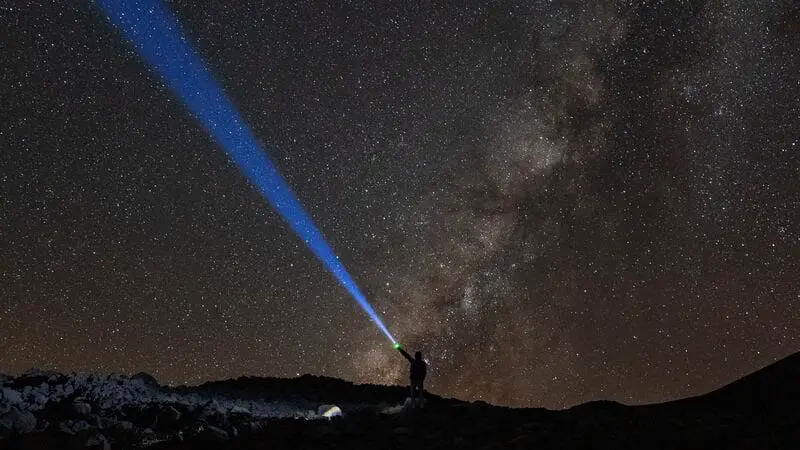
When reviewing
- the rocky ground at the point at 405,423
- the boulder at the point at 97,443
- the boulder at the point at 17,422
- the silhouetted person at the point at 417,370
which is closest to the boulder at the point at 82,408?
the rocky ground at the point at 405,423

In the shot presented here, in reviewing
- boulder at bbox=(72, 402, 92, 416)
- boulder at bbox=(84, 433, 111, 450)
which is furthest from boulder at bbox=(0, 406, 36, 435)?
boulder at bbox=(84, 433, 111, 450)

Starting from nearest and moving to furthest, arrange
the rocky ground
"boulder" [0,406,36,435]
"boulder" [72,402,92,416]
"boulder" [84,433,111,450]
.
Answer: the rocky ground → "boulder" [84,433,111,450] → "boulder" [0,406,36,435] → "boulder" [72,402,92,416]

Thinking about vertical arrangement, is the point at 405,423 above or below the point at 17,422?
below

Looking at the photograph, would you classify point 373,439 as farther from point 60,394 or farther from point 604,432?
point 60,394

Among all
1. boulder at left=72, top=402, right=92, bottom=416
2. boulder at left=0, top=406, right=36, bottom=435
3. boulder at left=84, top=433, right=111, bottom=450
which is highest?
boulder at left=72, top=402, right=92, bottom=416

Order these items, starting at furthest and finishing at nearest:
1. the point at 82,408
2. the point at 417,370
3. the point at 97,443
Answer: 1. the point at 417,370
2. the point at 82,408
3. the point at 97,443

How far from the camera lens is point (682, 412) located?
1074 centimetres

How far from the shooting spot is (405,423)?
10.3 meters

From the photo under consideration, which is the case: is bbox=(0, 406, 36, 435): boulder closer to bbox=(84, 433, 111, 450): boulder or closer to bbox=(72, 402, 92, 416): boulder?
bbox=(72, 402, 92, 416): boulder

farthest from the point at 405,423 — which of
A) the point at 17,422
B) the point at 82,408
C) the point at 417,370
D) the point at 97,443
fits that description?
the point at 82,408

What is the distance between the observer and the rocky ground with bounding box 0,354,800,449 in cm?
820

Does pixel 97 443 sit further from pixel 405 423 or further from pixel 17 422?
pixel 405 423

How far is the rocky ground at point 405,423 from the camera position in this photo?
323 inches

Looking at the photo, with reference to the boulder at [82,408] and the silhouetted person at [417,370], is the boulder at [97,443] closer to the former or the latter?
the boulder at [82,408]
